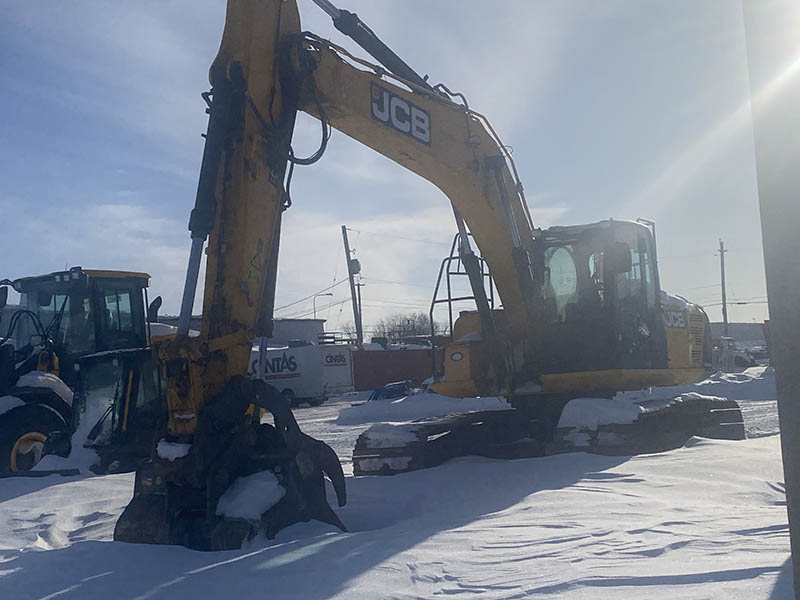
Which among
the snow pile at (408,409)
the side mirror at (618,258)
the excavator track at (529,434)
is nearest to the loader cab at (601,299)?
the side mirror at (618,258)

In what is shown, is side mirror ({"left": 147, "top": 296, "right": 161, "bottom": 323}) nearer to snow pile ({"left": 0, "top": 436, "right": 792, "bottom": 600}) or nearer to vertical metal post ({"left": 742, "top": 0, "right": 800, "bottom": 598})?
snow pile ({"left": 0, "top": 436, "right": 792, "bottom": 600})

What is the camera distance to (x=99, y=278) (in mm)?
12891

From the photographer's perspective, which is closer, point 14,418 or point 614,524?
point 614,524

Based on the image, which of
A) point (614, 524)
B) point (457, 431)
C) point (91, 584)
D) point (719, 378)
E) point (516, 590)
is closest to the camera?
point (516, 590)

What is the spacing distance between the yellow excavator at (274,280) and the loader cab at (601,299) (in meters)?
0.02

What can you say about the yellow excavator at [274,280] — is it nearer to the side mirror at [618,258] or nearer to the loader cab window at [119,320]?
the side mirror at [618,258]

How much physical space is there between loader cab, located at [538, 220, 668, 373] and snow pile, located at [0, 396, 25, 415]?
23.1 feet

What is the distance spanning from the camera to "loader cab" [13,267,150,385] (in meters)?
12.7

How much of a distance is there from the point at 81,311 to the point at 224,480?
331 inches

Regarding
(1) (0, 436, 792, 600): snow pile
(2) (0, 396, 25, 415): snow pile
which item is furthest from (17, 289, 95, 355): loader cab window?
(1) (0, 436, 792, 600): snow pile

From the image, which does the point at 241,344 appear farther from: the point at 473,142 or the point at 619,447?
the point at 619,447

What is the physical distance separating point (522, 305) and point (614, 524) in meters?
4.74

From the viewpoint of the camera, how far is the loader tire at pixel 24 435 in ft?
33.6

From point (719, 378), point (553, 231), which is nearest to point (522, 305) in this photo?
point (553, 231)
